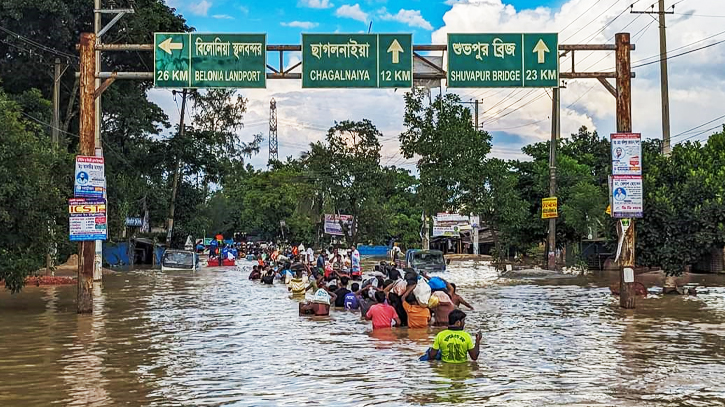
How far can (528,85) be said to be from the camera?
21.6 meters

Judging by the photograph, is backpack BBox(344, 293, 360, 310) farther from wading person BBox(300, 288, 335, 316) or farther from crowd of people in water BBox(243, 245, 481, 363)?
wading person BBox(300, 288, 335, 316)

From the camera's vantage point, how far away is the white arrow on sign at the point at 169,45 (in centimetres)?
2152

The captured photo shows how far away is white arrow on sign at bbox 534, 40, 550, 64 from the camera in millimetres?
21641

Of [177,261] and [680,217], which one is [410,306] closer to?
[680,217]

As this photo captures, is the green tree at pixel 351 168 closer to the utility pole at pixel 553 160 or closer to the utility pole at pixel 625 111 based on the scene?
the utility pole at pixel 553 160

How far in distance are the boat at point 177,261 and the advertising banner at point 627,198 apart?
33.8 m

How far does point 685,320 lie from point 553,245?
2176 cm

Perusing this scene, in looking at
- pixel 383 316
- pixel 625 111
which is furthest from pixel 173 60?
pixel 625 111

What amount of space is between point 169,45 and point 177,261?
30.7 meters

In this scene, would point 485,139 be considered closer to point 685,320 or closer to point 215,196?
point 685,320

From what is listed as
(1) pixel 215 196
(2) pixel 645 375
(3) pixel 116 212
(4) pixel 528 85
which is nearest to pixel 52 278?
(3) pixel 116 212

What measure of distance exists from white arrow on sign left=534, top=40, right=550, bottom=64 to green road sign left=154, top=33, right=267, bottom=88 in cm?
689

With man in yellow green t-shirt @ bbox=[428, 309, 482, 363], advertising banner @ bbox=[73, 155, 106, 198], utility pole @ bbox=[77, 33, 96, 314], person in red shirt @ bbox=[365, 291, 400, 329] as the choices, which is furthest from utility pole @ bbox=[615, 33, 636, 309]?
utility pole @ bbox=[77, 33, 96, 314]

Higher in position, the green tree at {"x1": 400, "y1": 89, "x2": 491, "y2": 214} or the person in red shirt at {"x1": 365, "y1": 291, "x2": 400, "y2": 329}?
the green tree at {"x1": 400, "y1": 89, "x2": 491, "y2": 214}
